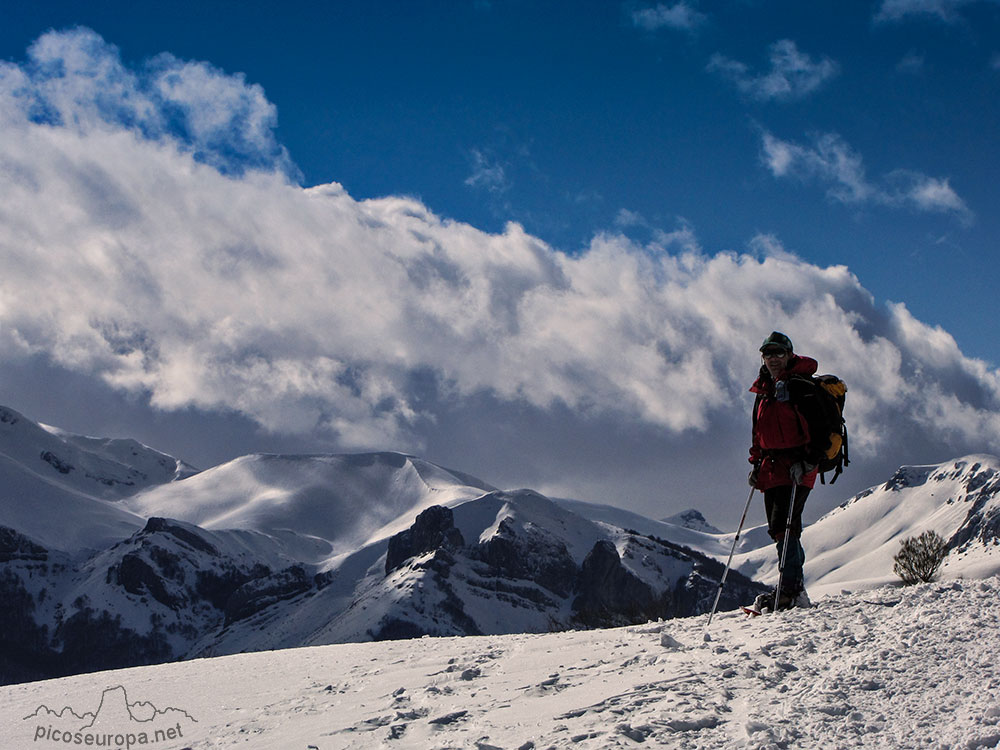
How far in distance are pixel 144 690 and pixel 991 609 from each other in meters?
8.33

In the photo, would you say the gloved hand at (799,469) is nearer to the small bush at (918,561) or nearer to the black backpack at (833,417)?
the black backpack at (833,417)

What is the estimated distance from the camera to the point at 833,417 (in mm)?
10727

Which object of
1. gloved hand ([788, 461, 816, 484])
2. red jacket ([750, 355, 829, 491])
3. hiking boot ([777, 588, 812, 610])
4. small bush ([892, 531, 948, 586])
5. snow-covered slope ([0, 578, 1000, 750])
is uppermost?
red jacket ([750, 355, 829, 491])

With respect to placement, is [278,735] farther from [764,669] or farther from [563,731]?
[764,669]

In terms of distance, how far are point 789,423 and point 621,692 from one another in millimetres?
4656

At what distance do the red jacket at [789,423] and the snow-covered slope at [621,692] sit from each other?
1.59 m

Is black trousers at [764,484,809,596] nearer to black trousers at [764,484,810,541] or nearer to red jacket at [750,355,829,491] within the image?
black trousers at [764,484,810,541]

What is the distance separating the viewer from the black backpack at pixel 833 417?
10719mm

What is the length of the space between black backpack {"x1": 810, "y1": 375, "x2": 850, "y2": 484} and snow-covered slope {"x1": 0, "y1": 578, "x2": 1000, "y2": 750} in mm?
1512

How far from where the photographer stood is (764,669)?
7.44 m

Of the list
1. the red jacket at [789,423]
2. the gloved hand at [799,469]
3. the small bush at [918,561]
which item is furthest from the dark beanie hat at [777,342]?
the small bush at [918,561]

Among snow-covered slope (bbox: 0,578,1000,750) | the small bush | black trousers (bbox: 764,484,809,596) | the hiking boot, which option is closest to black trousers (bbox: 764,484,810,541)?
black trousers (bbox: 764,484,809,596)

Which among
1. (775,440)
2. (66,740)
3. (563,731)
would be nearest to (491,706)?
(563,731)

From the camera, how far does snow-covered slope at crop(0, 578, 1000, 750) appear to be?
20.5 feet
